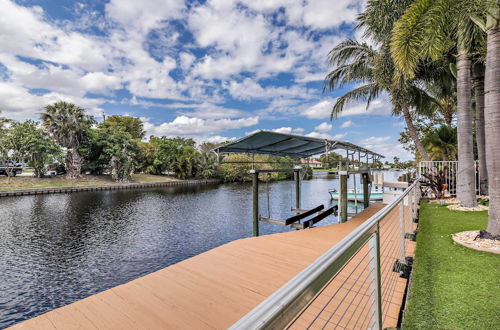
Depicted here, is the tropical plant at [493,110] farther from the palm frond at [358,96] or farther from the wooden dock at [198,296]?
the palm frond at [358,96]

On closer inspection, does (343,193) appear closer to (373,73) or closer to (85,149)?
(373,73)

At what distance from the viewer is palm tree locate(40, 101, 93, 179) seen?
30.6 m

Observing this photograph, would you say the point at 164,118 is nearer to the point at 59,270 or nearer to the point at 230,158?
the point at 230,158

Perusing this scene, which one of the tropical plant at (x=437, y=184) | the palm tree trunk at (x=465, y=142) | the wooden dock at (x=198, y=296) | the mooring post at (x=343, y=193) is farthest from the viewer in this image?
the tropical plant at (x=437, y=184)

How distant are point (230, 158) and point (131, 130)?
26159 millimetres

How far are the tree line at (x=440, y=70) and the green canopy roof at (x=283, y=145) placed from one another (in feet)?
8.39

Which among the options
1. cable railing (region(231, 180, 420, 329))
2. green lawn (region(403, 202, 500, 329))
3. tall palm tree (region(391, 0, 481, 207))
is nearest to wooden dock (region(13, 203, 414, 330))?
cable railing (region(231, 180, 420, 329))

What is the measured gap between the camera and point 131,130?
5472 centimetres

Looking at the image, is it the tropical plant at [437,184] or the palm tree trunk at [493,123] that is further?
the tropical plant at [437,184]

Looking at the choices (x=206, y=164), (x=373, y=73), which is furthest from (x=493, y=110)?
(x=206, y=164)

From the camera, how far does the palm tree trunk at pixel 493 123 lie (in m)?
4.30

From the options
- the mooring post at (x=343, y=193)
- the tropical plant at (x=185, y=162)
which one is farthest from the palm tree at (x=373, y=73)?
the tropical plant at (x=185, y=162)

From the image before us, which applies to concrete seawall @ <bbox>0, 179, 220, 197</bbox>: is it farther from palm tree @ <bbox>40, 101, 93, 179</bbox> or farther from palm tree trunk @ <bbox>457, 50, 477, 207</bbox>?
palm tree trunk @ <bbox>457, 50, 477, 207</bbox>

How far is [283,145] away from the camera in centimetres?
955
